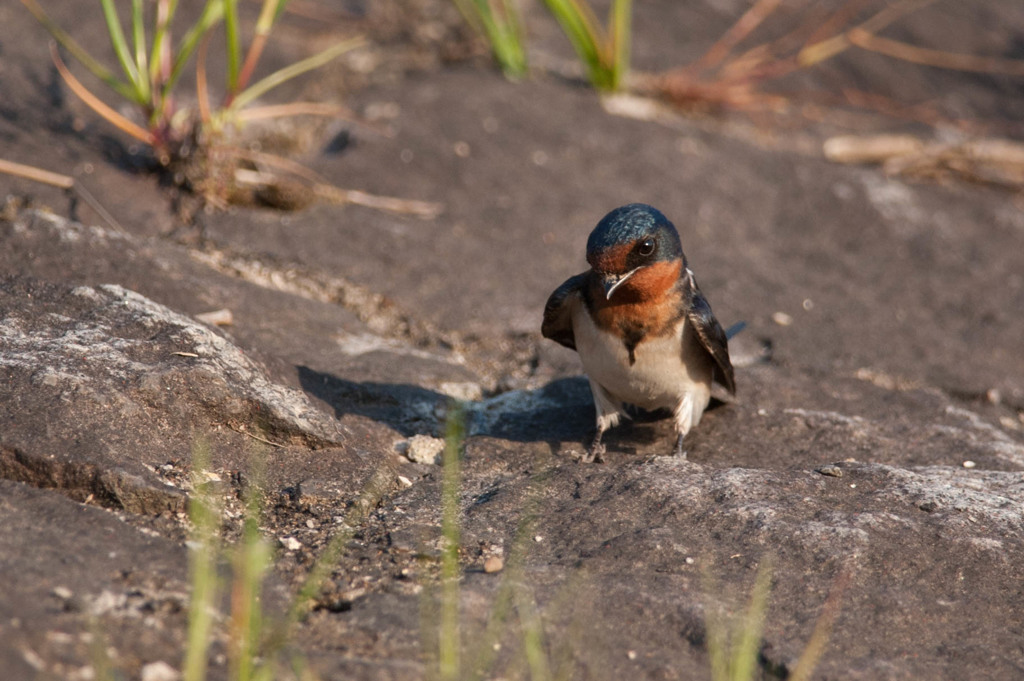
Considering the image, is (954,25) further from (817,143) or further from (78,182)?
(78,182)

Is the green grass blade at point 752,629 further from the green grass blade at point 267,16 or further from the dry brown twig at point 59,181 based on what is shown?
the green grass blade at point 267,16

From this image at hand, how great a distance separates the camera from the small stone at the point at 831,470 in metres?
3.39

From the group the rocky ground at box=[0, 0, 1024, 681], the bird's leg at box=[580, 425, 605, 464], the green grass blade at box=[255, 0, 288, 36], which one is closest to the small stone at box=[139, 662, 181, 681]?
the rocky ground at box=[0, 0, 1024, 681]

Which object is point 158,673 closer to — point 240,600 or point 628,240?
point 240,600

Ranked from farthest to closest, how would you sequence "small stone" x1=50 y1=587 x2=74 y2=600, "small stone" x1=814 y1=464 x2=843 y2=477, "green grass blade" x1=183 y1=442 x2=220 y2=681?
"small stone" x1=814 y1=464 x2=843 y2=477
"small stone" x1=50 y1=587 x2=74 y2=600
"green grass blade" x1=183 y1=442 x2=220 y2=681

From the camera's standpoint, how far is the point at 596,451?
372 cm

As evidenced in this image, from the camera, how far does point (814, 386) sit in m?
4.32

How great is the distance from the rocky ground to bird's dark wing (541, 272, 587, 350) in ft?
0.63

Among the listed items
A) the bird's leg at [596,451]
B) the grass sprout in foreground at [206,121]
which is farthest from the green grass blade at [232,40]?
the bird's leg at [596,451]

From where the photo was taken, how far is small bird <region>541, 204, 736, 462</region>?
3.62 metres

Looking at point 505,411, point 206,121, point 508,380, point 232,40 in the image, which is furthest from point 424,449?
point 232,40

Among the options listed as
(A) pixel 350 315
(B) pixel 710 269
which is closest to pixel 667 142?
(B) pixel 710 269

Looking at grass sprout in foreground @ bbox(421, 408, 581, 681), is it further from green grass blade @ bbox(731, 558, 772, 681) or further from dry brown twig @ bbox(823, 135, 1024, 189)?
dry brown twig @ bbox(823, 135, 1024, 189)

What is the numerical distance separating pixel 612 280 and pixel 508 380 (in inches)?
30.6
